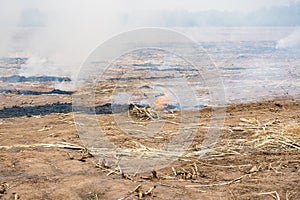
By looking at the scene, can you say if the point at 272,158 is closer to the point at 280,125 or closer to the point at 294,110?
the point at 280,125

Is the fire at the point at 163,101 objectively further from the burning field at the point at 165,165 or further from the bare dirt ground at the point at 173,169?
the bare dirt ground at the point at 173,169

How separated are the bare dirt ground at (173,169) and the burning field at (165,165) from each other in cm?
1

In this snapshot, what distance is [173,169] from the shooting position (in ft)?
20.3

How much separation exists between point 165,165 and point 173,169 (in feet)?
1.03

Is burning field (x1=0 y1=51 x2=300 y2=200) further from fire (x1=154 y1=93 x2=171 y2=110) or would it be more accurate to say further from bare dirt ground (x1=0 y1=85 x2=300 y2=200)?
fire (x1=154 y1=93 x2=171 y2=110)

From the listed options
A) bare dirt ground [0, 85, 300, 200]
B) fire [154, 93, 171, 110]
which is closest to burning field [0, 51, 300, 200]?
bare dirt ground [0, 85, 300, 200]

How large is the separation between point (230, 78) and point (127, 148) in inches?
648

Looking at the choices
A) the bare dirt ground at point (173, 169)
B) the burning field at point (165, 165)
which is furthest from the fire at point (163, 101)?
→ the bare dirt ground at point (173, 169)

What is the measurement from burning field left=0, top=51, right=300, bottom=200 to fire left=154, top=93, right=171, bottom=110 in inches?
55.5

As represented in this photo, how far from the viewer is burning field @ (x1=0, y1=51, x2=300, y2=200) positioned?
205 inches

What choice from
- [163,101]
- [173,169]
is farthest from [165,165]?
[163,101]

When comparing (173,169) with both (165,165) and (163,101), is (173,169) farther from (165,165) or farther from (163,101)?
(163,101)

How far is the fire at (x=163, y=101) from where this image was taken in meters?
12.9

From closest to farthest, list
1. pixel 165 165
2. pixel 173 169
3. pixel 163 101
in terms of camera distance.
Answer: pixel 173 169 → pixel 165 165 → pixel 163 101
